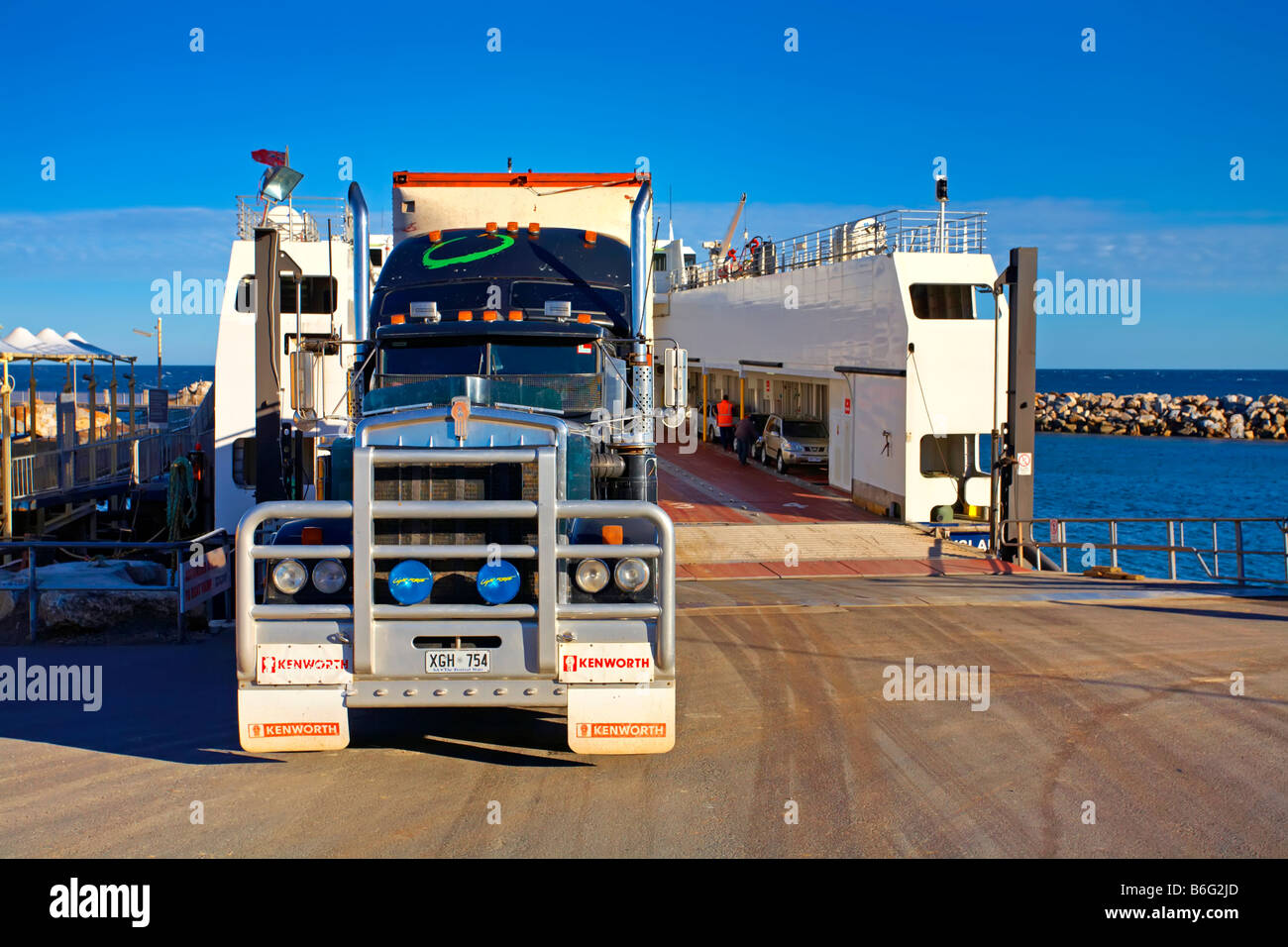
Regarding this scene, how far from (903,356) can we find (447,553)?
51.7ft

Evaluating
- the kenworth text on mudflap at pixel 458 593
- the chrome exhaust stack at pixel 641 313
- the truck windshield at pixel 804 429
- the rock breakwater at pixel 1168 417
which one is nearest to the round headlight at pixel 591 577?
the kenworth text on mudflap at pixel 458 593

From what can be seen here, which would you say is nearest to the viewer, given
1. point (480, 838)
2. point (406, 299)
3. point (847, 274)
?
point (480, 838)

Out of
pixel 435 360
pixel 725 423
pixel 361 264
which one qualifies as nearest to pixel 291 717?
pixel 435 360

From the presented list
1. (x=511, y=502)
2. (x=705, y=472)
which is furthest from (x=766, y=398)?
(x=511, y=502)

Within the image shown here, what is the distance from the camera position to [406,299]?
11125 millimetres

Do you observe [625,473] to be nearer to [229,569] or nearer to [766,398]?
[229,569]

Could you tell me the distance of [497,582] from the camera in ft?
20.6

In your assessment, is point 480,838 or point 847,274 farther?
point 847,274

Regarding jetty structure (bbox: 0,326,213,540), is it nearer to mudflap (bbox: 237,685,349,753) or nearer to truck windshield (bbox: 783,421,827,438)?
mudflap (bbox: 237,685,349,753)

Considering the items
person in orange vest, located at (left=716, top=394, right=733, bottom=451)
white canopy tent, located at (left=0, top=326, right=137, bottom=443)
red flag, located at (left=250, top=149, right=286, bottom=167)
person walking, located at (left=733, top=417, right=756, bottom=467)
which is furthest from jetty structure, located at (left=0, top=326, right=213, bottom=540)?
person in orange vest, located at (left=716, top=394, right=733, bottom=451)

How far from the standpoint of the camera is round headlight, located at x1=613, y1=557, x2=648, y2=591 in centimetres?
637
